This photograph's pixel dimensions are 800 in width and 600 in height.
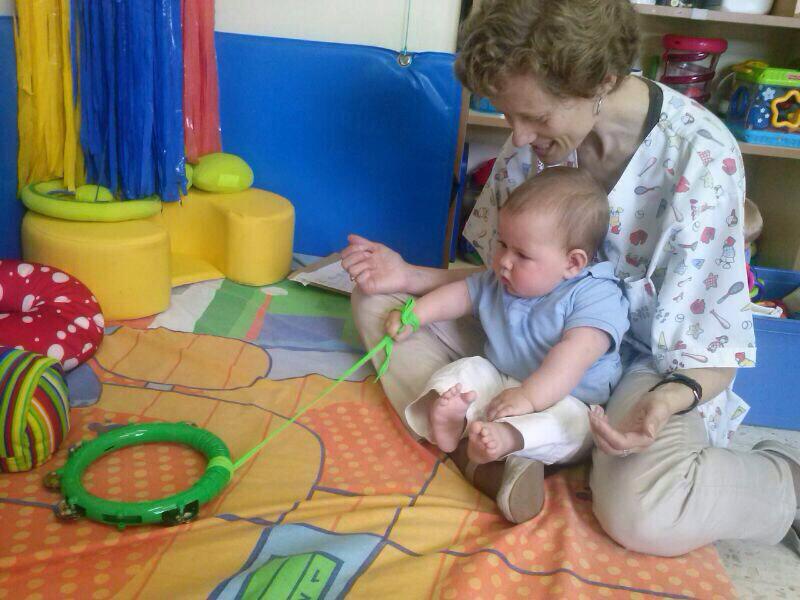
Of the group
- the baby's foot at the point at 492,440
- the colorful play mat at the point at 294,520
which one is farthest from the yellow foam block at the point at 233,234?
the baby's foot at the point at 492,440

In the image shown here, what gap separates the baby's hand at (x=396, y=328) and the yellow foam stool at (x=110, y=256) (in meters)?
0.49

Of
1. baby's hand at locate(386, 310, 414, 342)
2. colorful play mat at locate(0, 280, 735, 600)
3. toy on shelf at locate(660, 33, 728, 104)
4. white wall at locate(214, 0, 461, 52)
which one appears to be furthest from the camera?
toy on shelf at locate(660, 33, 728, 104)

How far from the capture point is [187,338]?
1.33m

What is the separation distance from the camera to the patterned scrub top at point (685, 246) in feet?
3.27

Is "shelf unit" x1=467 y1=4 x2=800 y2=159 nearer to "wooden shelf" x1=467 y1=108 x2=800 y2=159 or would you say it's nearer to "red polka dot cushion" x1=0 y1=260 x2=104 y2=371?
"wooden shelf" x1=467 y1=108 x2=800 y2=159

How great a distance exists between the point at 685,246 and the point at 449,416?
38 centimetres

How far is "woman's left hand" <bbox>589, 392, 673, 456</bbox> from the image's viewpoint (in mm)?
856

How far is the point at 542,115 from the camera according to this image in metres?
0.94

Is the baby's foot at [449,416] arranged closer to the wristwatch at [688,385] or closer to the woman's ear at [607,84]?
the wristwatch at [688,385]

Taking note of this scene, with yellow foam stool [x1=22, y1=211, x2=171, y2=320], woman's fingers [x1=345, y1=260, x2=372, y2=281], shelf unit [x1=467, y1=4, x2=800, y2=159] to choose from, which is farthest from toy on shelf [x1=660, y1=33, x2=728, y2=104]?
yellow foam stool [x1=22, y1=211, x2=171, y2=320]

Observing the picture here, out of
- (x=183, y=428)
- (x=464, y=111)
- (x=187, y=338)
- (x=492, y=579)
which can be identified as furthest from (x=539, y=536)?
(x=464, y=111)

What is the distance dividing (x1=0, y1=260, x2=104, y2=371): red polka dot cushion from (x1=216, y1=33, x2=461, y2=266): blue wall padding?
0.59 meters

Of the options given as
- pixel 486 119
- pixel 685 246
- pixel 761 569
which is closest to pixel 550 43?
pixel 685 246

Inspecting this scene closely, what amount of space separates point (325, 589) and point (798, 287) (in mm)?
1159
